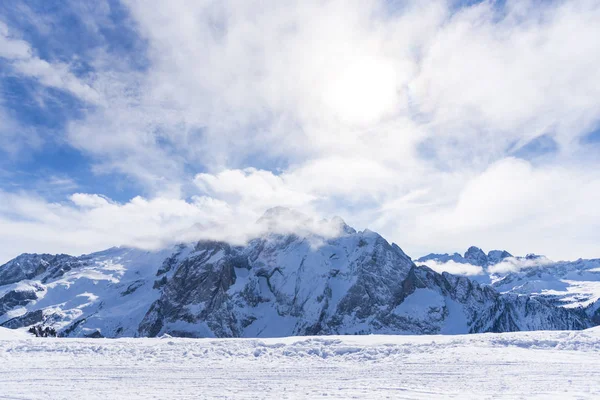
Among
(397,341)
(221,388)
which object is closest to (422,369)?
(397,341)

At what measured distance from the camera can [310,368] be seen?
809 inches

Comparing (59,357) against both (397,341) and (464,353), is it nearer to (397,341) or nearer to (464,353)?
(397,341)

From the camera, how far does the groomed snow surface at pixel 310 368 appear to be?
16.3 metres

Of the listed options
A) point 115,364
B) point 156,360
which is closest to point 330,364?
point 156,360

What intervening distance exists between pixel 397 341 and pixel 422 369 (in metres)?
6.99

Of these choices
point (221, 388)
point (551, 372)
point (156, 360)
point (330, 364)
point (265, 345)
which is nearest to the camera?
point (221, 388)

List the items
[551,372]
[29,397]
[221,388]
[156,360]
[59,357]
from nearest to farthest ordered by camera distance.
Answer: [29,397] → [221,388] → [551,372] → [156,360] → [59,357]

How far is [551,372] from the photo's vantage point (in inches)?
723

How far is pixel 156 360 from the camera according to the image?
2291 centimetres

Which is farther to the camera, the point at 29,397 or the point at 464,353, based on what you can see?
the point at 464,353

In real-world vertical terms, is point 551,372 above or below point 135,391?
above

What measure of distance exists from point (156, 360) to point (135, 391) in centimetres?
628

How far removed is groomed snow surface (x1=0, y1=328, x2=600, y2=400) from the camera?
53.4 feet

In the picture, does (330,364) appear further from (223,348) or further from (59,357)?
(59,357)
